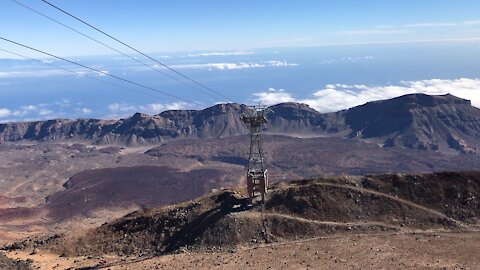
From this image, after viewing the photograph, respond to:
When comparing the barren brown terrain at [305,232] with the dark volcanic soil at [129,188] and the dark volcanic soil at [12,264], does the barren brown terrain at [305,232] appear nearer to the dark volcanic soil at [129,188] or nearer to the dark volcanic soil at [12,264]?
the dark volcanic soil at [12,264]

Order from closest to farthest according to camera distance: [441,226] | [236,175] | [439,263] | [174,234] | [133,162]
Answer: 1. [439,263]
2. [441,226]
3. [174,234]
4. [236,175]
5. [133,162]

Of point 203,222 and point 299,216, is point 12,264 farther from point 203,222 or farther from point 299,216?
point 299,216

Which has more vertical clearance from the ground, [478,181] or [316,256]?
[478,181]

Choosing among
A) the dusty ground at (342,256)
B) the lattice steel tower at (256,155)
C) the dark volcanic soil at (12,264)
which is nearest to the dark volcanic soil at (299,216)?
the lattice steel tower at (256,155)

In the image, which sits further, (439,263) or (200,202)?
(200,202)

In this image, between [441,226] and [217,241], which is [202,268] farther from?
[441,226]

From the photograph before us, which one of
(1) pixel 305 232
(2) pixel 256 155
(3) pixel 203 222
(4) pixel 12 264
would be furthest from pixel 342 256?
(4) pixel 12 264

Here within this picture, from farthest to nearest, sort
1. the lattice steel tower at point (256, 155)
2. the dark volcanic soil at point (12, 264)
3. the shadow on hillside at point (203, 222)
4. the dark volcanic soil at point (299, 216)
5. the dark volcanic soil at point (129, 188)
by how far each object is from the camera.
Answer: the dark volcanic soil at point (129, 188), the lattice steel tower at point (256, 155), the shadow on hillside at point (203, 222), the dark volcanic soil at point (299, 216), the dark volcanic soil at point (12, 264)

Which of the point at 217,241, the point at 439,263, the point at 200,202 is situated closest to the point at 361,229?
the point at 439,263
